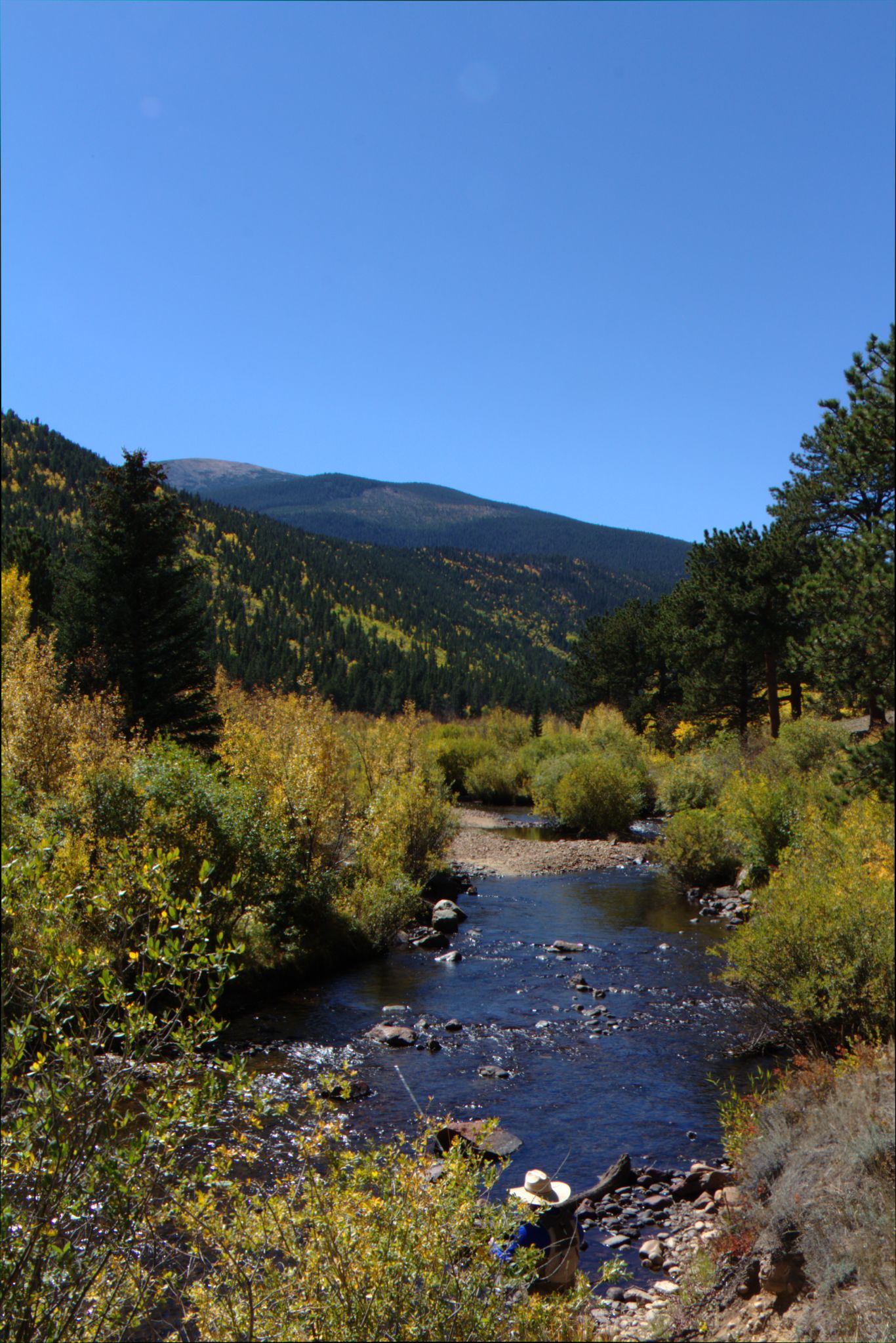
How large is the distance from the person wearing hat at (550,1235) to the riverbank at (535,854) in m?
24.6

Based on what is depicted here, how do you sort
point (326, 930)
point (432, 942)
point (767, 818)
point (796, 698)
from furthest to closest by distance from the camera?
point (796, 698), point (767, 818), point (432, 942), point (326, 930)

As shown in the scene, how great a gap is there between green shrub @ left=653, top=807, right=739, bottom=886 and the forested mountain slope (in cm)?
5730

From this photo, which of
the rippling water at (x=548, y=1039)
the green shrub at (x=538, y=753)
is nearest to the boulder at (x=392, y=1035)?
the rippling water at (x=548, y=1039)

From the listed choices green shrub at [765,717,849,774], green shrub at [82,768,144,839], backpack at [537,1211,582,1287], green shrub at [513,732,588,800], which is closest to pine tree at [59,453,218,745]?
green shrub at [82,768,144,839]

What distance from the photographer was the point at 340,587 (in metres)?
161

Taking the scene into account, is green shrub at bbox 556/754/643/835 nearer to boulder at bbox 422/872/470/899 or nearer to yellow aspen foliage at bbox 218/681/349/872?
boulder at bbox 422/872/470/899

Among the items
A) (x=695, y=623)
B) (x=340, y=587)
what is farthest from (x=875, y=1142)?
(x=340, y=587)

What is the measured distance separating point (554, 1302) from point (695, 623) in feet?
124

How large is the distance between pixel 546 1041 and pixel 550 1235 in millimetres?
7793

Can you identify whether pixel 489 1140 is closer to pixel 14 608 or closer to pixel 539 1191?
pixel 539 1191

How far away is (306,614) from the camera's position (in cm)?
13575

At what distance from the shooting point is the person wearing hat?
7.98 m

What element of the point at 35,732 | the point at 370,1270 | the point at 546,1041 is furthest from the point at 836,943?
the point at 35,732

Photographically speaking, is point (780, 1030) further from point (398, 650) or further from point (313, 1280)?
point (398, 650)
